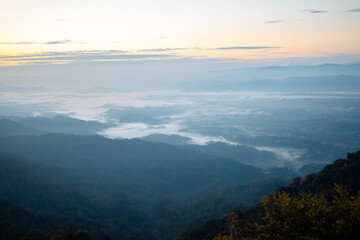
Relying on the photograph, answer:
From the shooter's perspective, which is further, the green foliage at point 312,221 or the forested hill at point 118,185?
the forested hill at point 118,185

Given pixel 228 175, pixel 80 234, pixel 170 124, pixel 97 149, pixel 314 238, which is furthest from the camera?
pixel 170 124

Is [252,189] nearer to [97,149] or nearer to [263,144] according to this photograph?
[97,149]

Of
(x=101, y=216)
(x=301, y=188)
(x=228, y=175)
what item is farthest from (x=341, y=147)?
(x=101, y=216)

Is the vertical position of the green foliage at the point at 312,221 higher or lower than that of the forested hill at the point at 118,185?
higher

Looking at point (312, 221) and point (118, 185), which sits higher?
point (312, 221)

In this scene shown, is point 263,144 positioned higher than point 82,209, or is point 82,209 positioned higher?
point 82,209

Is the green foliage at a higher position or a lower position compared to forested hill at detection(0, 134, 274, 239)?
higher

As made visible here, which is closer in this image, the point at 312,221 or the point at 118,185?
the point at 312,221

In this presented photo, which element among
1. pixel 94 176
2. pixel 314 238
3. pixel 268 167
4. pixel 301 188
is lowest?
pixel 268 167

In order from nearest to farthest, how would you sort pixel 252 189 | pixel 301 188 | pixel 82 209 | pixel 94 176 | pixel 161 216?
→ pixel 301 188
pixel 82 209
pixel 161 216
pixel 252 189
pixel 94 176

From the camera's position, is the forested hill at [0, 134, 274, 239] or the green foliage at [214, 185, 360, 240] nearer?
the green foliage at [214, 185, 360, 240]

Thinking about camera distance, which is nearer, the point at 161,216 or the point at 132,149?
the point at 161,216
